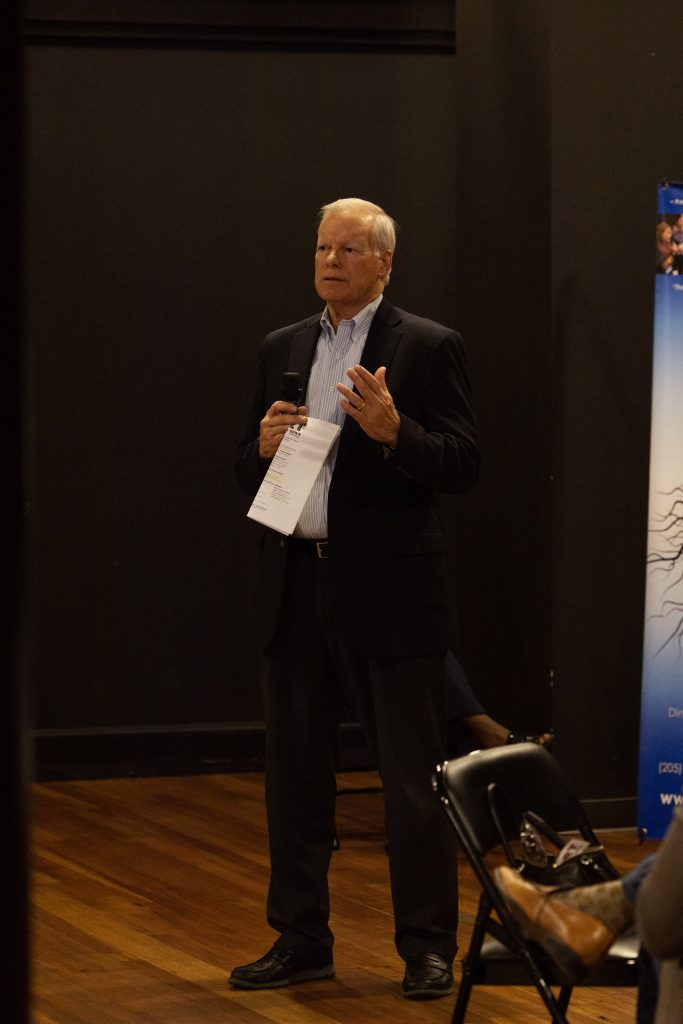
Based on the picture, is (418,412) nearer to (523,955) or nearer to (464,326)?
(523,955)

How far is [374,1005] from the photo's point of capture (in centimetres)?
377

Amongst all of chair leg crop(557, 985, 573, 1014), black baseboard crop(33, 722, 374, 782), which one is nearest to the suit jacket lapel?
chair leg crop(557, 985, 573, 1014)

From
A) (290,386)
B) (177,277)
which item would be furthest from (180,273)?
(290,386)

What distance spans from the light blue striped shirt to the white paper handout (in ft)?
0.37

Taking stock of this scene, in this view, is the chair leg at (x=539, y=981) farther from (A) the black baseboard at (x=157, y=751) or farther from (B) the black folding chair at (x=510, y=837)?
(A) the black baseboard at (x=157, y=751)

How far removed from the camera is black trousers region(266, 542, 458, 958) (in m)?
3.80

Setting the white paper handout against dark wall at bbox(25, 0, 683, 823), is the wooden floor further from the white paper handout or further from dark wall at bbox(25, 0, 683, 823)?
the white paper handout

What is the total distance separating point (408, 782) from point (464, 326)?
2.75 metres

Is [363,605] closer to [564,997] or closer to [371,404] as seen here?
[371,404]

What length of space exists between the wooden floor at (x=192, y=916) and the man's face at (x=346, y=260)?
1.52 meters

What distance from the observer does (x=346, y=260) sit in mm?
3848

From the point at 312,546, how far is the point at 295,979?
42.3 inches

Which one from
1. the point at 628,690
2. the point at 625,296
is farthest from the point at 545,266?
the point at 628,690

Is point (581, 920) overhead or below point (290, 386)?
below
